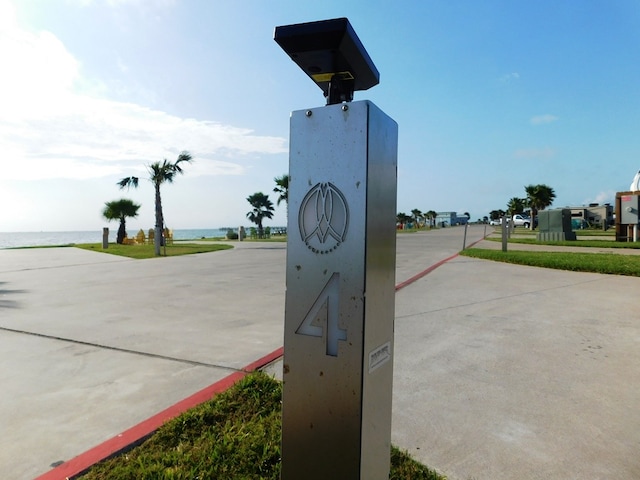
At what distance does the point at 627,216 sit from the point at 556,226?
3282mm

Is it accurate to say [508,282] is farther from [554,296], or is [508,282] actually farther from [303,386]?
[303,386]

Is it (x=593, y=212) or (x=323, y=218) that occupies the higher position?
(x=593, y=212)

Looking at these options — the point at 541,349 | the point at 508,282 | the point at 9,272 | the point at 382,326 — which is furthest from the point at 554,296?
the point at 9,272

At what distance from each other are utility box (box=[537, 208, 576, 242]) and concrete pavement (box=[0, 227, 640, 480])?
1667cm

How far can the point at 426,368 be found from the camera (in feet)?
11.7

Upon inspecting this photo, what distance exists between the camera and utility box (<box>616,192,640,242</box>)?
20.0m

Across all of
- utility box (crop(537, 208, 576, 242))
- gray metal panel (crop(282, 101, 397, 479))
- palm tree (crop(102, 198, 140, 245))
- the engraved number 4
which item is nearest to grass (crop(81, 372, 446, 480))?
gray metal panel (crop(282, 101, 397, 479))

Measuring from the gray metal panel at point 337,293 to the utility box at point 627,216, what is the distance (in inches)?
948

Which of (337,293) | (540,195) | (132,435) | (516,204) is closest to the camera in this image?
(337,293)

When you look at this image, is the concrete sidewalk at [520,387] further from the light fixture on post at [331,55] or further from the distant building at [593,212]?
the distant building at [593,212]

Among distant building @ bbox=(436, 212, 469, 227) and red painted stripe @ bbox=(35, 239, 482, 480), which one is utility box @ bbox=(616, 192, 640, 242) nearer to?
red painted stripe @ bbox=(35, 239, 482, 480)

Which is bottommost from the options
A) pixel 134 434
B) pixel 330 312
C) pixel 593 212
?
pixel 134 434

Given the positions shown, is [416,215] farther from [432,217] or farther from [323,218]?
[323,218]

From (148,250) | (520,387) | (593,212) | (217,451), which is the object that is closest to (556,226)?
(520,387)
